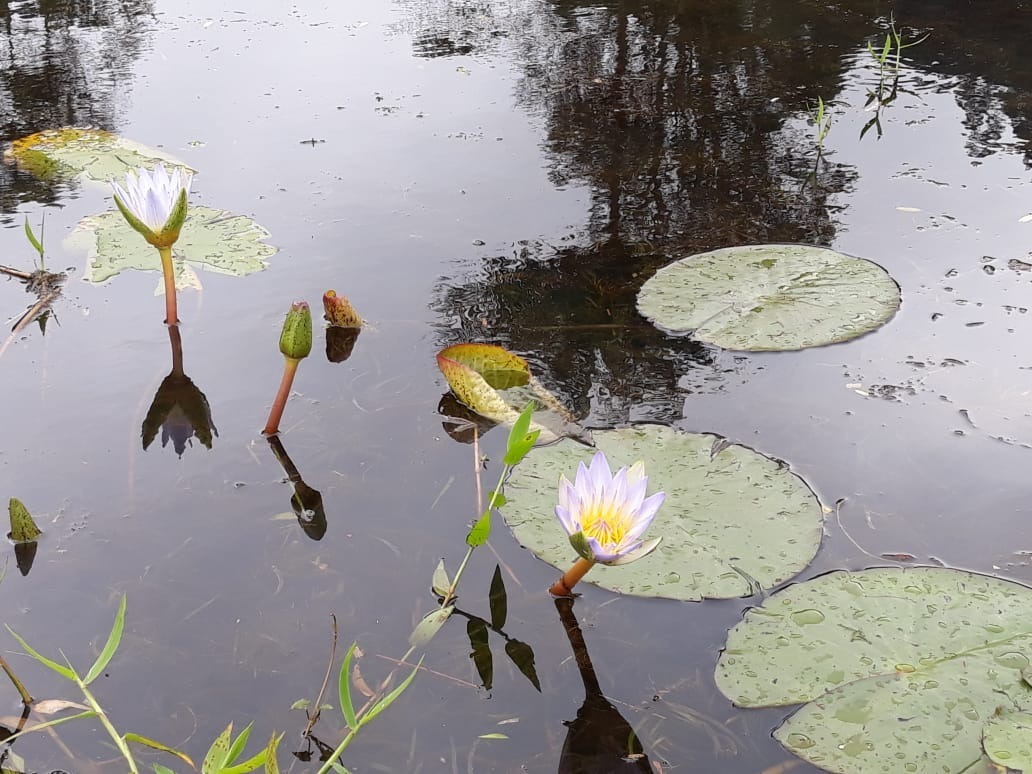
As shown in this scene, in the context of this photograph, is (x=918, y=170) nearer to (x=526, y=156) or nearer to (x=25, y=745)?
(x=526, y=156)

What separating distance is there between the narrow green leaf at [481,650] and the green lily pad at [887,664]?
391mm

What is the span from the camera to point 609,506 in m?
1.46

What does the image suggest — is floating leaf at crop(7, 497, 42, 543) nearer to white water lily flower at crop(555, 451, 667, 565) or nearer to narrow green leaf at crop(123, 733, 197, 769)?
narrow green leaf at crop(123, 733, 197, 769)

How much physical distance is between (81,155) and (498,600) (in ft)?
9.11

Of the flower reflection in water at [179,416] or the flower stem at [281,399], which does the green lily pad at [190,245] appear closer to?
the flower reflection in water at [179,416]

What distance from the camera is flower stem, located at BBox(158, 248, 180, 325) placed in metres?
2.34

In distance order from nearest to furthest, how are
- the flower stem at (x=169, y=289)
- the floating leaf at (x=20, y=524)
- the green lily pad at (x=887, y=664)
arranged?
the green lily pad at (x=887, y=664) < the floating leaf at (x=20, y=524) < the flower stem at (x=169, y=289)

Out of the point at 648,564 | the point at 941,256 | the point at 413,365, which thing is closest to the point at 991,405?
the point at 941,256

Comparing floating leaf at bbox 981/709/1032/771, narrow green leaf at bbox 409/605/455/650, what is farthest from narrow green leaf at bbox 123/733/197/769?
floating leaf at bbox 981/709/1032/771

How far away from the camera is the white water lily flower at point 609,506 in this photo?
1.43m

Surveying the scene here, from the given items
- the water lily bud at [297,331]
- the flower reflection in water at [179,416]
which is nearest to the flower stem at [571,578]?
the water lily bud at [297,331]

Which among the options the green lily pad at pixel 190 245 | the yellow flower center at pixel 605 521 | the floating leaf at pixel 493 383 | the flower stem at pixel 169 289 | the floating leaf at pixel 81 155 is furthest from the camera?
the floating leaf at pixel 81 155

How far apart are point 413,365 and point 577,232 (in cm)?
87

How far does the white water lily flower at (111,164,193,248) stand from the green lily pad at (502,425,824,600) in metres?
1.08
